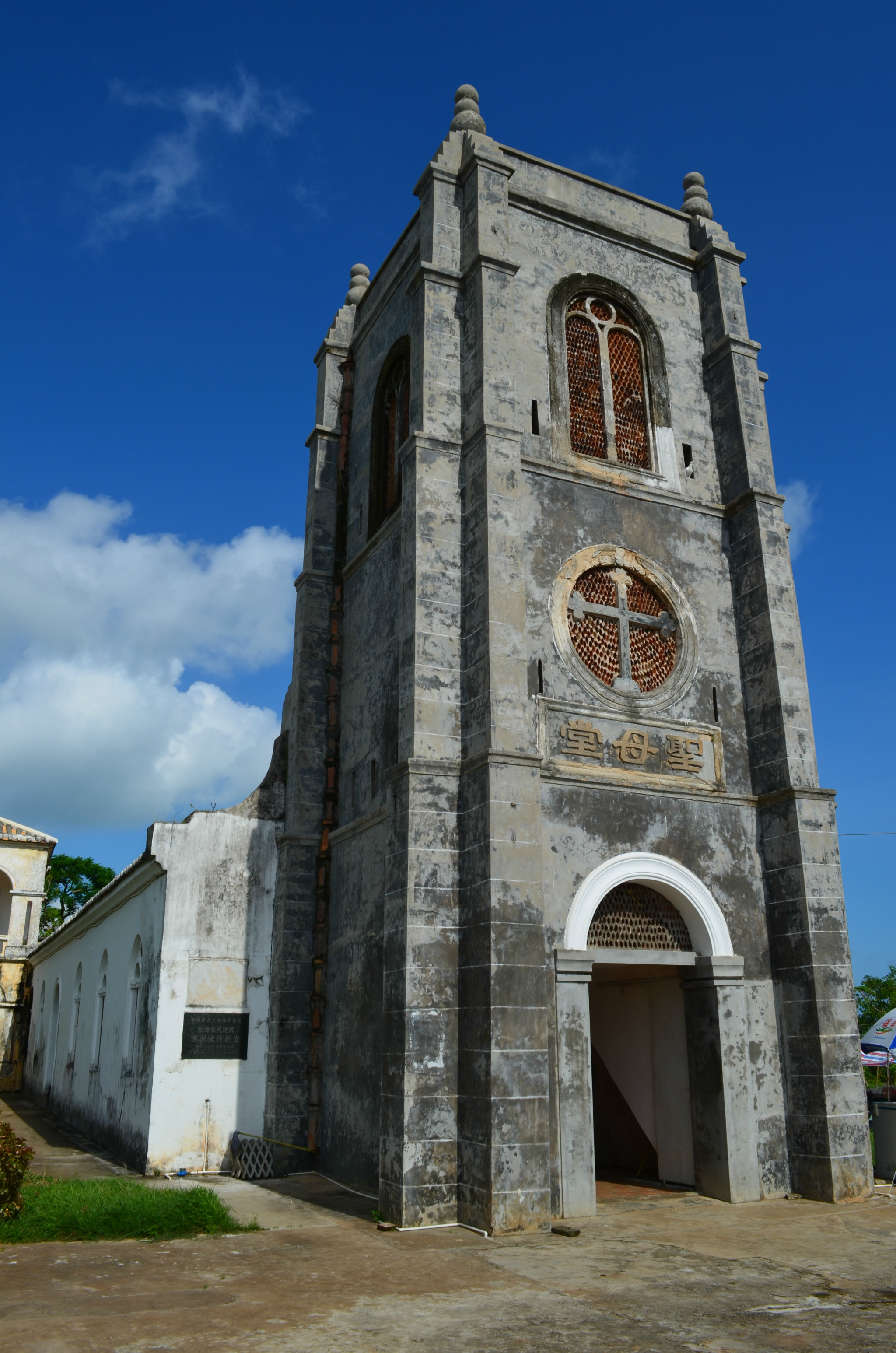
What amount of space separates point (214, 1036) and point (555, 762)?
20.6 ft

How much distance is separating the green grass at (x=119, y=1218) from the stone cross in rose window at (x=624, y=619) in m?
7.29

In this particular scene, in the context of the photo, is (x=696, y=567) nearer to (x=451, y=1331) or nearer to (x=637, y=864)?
(x=637, y=864)

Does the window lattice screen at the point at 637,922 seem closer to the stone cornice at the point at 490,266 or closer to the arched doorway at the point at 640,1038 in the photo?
the arched doorway at the point at 640,1038

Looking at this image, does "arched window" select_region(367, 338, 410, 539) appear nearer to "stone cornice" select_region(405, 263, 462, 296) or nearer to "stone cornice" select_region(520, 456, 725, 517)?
"stone cornice" select_region(405, 263, 462, 296)

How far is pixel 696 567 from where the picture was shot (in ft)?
45.9

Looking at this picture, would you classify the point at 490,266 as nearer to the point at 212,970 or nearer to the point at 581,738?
the point at 581,738

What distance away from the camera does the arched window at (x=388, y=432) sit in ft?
49.5

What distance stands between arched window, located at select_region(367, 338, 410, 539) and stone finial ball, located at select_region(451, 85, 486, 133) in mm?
3037

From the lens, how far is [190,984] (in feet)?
45.9

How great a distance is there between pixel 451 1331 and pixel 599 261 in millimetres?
13587

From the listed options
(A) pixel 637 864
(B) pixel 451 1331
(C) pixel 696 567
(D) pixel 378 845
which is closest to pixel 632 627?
(C) pixel 696 567

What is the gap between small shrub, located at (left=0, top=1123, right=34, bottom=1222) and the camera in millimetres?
9289

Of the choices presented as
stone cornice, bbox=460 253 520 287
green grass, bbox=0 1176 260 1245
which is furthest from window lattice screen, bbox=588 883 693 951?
stone cornice, bbox=460 253 520 287

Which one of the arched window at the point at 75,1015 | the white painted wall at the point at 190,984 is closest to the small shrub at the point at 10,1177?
the white painted wall at the point at 190,984
